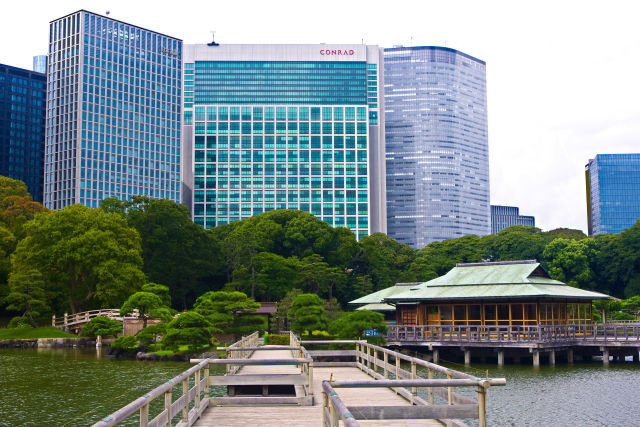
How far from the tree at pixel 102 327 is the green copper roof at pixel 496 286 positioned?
21.0 meters

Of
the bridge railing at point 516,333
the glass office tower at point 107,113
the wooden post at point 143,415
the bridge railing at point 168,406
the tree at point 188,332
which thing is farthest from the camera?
the glass office tower at point 107,113

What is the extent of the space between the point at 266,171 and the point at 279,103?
17724mm

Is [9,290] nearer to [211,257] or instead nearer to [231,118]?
[211,257]

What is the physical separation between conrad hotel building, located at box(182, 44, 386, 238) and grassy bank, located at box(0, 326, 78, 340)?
95778mm

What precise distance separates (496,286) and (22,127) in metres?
126

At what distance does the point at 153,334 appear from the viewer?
41.4 m

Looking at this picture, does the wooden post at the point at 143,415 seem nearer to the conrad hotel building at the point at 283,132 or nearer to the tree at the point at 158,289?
the tree at the point at 158,289

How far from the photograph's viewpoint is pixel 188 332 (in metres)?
39.3

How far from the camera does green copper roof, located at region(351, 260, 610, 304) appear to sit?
124ft

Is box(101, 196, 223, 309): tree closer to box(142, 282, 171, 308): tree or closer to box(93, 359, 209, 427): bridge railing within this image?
box(142, 282, 171, 308): tree

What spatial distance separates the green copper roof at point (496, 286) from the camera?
37.8 metres

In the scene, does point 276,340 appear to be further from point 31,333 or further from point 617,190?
point 617,190

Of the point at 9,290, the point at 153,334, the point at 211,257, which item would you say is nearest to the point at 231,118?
the point at 211,257

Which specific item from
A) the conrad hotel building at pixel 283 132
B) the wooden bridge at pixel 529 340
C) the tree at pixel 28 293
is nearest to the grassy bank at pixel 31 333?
the tree at pixel 28 293
